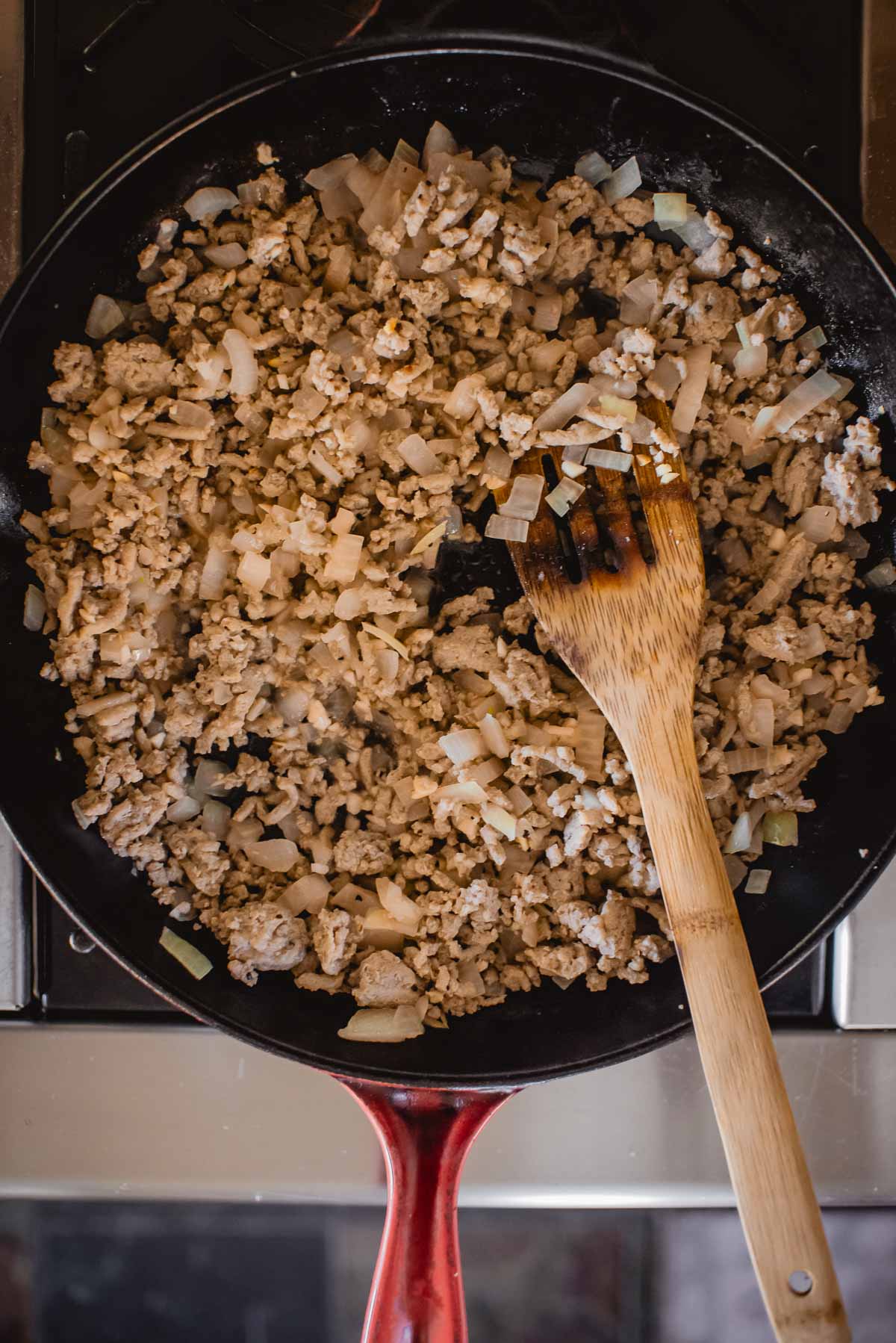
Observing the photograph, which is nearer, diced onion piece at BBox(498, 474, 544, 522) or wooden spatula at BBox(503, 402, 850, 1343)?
wooden spatula at BBox(503, 402, 850, 1343)

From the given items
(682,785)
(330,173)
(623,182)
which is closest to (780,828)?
(682,785)

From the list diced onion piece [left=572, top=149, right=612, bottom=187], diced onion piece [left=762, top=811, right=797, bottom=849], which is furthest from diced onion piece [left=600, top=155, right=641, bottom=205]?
diced onion piece [left=762, top=811, right=797, bottom=849]

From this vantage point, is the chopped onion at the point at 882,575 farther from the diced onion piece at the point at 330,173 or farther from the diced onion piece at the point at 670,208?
the diced onion piece at the point at 330,173

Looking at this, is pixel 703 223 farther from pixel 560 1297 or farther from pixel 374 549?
pixel 560 1297

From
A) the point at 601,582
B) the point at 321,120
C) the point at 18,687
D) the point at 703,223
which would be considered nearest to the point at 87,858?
the point at 18,687

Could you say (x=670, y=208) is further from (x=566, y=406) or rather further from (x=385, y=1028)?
(x=385, y=1028)

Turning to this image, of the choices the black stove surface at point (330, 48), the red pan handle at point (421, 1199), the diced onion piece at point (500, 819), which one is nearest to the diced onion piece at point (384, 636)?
the diced onion piece at point (500, 819)

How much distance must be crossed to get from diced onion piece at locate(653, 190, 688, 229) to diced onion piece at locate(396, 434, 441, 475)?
288mm

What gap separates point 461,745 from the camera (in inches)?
35.3

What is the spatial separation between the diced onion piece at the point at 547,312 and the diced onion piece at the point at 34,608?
19.4 inches

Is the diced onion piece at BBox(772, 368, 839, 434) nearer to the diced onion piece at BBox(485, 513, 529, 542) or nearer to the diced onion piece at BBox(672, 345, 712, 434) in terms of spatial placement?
the diced onion piece at BBox(672, 345, 712, 434)

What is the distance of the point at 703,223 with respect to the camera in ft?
3.02

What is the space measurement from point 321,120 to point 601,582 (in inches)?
18.3

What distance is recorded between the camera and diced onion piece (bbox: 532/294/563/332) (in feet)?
3.02
